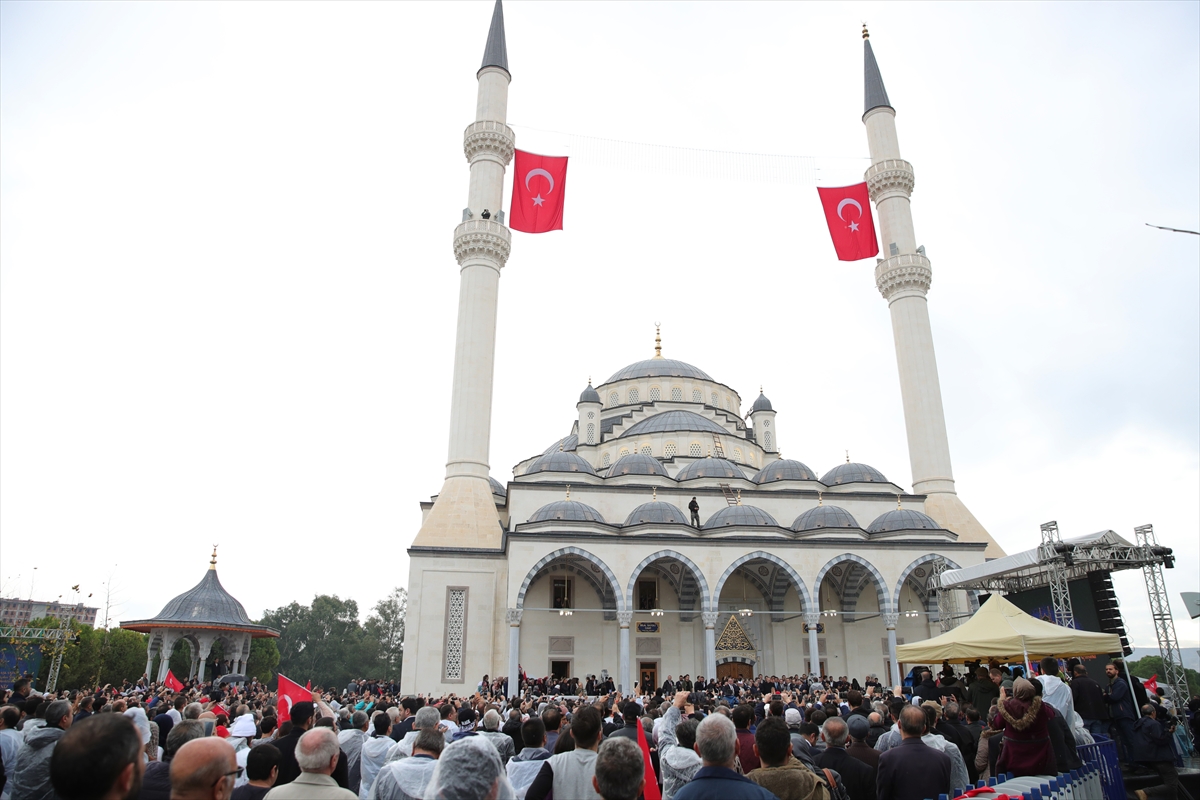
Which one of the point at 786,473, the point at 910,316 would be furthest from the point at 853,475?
the point at 910,316

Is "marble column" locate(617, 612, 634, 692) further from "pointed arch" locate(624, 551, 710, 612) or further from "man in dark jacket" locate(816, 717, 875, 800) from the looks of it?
"man in dark jacket" locate(816, 717, 875, 800)

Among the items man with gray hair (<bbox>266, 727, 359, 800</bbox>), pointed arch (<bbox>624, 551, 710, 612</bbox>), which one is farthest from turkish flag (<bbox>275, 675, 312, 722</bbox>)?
pointed arch (<bbox>624, 551, 710, 612</bbox>)

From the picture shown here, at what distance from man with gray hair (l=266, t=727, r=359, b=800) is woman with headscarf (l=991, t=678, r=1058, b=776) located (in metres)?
4.14

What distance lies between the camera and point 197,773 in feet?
7.96

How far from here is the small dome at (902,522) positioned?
23.1 meters

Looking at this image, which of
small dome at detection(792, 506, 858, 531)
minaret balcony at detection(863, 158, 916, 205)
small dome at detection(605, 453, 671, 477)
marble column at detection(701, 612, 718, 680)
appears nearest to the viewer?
marble column at detection(701, 612, 718, 680)

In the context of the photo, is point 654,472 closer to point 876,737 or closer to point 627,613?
point 627,613

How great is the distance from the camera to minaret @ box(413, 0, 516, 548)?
2267 centimetres

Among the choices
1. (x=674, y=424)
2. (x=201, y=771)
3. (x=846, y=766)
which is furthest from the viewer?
(x=674, y=424)

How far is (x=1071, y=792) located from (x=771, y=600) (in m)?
20.6

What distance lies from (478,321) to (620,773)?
22877 millimetres

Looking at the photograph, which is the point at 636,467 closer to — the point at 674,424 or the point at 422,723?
the point at 674,424

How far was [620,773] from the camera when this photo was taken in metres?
2.76

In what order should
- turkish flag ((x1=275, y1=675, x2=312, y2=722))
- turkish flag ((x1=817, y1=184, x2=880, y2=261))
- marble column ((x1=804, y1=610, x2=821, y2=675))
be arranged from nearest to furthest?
turkish flag ((x1=275, y1=675, x2=312, y2=722)) < marble column ((x1=804, y1=610, x2=821, y2=675)) < turkish flag ((x1=817, y1=184, x2=880, y2=261))
